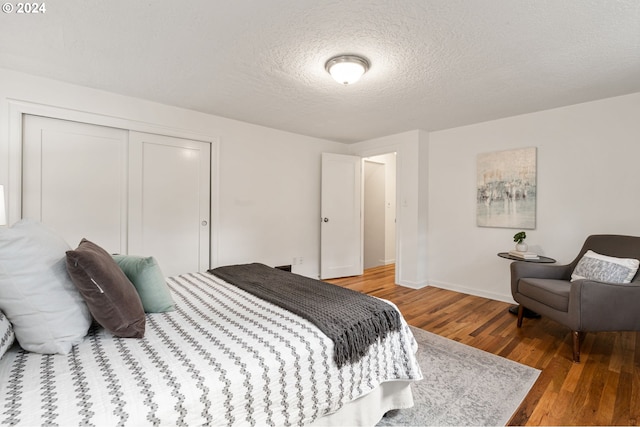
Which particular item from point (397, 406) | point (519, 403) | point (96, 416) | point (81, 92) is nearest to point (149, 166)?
point (81, 92)

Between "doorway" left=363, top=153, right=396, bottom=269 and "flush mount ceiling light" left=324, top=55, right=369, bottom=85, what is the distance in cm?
339

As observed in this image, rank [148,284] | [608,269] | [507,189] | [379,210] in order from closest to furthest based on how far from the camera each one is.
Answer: [148,284], [608,269], [507,189], [379,210]

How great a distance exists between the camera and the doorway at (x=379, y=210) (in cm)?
572

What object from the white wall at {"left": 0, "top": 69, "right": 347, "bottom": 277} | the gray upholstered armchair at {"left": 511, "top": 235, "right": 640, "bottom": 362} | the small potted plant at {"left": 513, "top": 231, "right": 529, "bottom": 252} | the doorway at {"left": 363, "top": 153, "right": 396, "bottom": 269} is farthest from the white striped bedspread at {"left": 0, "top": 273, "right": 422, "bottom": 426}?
the doorway at {"left": 363, "top": 153, "right": 396, "bottom": 269}

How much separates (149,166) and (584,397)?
4080 mm

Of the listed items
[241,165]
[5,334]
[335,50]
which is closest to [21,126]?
[241,165]

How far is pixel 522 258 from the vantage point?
3.11m

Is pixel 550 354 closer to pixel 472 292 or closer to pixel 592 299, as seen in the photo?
pixel 592 299

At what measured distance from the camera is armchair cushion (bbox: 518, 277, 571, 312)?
2.33 m

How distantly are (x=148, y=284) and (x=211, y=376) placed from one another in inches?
29.9

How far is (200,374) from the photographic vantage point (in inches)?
38.0

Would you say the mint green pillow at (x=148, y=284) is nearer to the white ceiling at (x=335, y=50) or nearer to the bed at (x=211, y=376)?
the bed at (x=211, y=376)

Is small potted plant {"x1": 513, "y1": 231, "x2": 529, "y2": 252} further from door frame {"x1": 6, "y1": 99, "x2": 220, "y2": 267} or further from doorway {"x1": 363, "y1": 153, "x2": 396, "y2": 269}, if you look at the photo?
door frame {"x1": 6, "y1": 99, "x2": 220, "y2": 267}

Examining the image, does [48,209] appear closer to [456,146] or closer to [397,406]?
[397,406]
